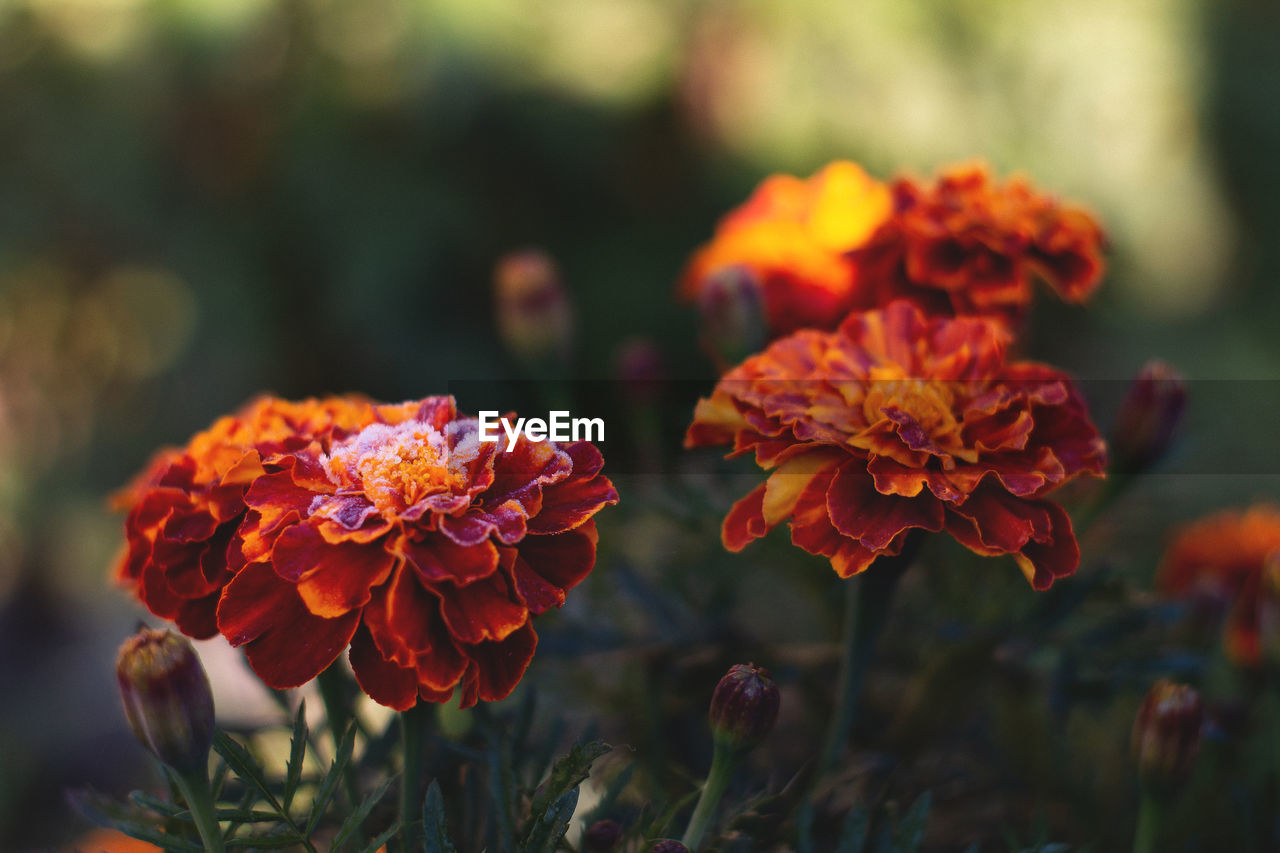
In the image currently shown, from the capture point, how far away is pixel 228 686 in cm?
112

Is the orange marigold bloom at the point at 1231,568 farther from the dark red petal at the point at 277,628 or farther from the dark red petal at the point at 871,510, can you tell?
the dark red petal at the point at 277,628

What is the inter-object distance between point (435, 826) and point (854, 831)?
0.46ft

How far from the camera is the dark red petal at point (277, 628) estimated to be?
0.30 meters

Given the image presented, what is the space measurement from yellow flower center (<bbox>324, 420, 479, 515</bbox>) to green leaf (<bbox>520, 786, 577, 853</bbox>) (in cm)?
10

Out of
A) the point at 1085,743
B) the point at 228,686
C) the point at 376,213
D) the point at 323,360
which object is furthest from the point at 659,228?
the point at 1085,743

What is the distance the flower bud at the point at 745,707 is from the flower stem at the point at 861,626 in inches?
3.1

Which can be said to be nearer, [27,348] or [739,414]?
[739,414]

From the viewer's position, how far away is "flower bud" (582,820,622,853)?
0.33 meters

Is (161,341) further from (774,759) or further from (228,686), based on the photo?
(774,759)

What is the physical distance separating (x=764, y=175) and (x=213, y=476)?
138cm

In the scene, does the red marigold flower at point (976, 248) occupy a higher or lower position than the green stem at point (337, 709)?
higher

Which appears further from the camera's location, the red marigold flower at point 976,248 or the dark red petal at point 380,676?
the red marigold flower at point 976,248

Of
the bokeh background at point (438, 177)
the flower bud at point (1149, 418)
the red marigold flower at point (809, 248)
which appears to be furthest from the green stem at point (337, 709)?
the bokeh background at point (438, 177)

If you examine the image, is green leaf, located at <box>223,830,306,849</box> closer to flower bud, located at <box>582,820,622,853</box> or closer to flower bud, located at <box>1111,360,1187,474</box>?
flower bud, located at <box>582,820,622,853</box>
